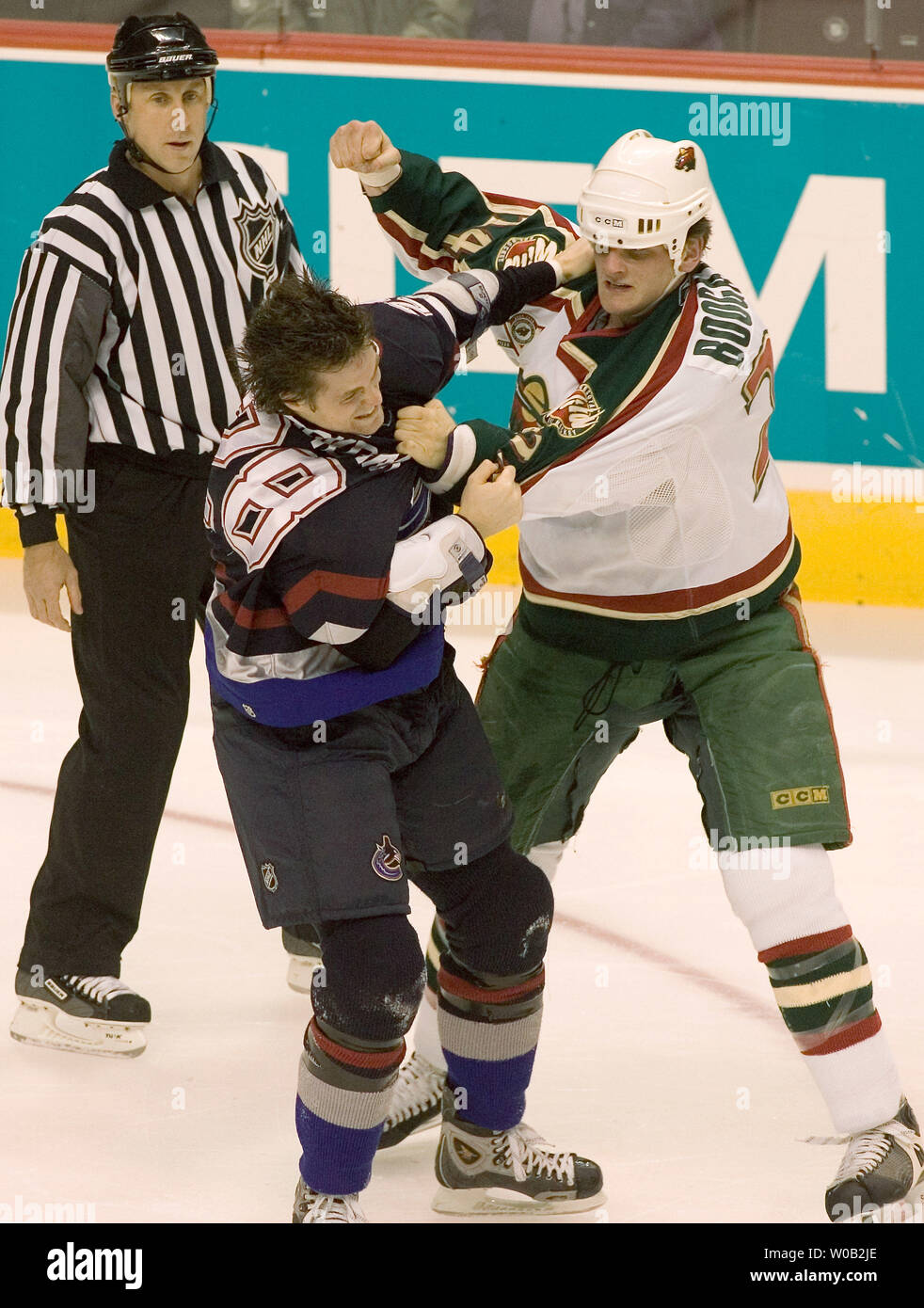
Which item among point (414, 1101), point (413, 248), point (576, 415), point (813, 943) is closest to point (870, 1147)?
point (813, 943)

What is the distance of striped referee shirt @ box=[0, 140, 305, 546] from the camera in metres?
3.03

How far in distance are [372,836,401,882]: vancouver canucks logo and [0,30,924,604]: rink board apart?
3.21 meters

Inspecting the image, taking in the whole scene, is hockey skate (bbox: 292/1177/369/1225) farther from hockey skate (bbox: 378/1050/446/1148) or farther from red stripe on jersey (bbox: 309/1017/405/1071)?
hockey skate (bbox: 378/1050/446/1148)

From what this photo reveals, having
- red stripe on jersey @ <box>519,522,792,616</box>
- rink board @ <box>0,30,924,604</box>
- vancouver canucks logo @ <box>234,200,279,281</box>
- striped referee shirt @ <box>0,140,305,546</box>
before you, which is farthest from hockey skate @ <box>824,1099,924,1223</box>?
rink board @ <box>0,30,924,604</box>

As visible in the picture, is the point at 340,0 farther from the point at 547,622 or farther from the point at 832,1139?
the point at 832,1139

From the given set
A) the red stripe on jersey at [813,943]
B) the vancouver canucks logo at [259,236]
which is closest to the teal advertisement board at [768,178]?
the vancouver canucks logo at [259,236]

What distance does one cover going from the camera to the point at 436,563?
2.28 metres

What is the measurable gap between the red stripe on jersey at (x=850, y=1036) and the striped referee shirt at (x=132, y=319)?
1.34m

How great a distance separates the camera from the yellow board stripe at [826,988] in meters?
2.59

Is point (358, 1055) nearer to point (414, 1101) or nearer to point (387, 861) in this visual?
point (387, 861)

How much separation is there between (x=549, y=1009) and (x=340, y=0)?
3201mm

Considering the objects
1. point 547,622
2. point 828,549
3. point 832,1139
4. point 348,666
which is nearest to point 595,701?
point 547,622

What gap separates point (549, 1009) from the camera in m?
3.34
